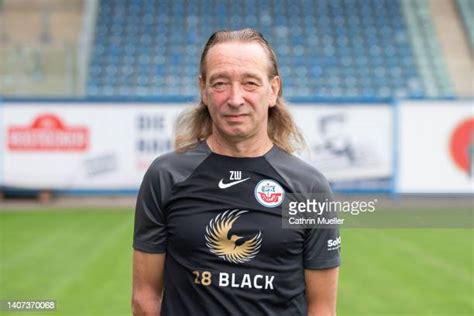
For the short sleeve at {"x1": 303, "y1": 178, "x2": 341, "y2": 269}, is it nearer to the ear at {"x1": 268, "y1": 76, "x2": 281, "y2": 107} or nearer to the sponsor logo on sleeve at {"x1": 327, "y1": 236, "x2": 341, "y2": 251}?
the sponsor logo on sleeve at {"x1": 327, "y1": 236, "x2": 341, "y2": 251}

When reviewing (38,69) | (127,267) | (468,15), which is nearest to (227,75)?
(127,267)

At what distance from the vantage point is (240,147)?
7.93ft

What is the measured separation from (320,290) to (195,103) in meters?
0.84

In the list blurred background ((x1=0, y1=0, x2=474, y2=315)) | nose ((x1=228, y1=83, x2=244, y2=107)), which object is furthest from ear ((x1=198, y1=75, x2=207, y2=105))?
blurred background ((x1=0, y1=0, x2=474, y2=315))

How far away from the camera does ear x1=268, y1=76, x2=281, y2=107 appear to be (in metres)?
2.43

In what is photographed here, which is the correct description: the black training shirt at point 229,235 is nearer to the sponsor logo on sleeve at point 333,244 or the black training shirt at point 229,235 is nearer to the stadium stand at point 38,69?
the sponsor logo on sleeve at point 333,244

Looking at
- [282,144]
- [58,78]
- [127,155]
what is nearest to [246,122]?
[282,144]

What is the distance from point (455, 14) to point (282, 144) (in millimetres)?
21598

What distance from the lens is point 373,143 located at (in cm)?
1348

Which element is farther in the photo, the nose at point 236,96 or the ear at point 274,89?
the ear at point 274,89

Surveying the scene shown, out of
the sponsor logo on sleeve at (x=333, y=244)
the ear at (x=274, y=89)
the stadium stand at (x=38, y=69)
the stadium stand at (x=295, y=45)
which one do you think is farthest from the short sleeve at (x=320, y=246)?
the stadium stand at (x=295, y=45)

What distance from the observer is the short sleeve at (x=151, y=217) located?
2400 millimetres

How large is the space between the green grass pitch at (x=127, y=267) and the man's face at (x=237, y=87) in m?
4.38

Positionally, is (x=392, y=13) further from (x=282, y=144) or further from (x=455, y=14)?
(x=282, y=144)
